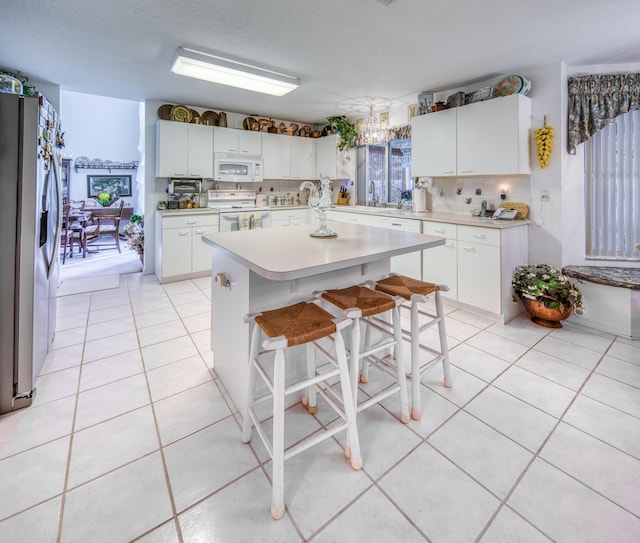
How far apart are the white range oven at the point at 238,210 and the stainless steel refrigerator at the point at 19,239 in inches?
114

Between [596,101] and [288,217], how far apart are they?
405 centimetres

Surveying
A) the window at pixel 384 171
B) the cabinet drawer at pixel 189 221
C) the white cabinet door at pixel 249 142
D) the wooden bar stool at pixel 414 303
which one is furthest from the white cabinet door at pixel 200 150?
the wooden bar stool at pixel 414 303

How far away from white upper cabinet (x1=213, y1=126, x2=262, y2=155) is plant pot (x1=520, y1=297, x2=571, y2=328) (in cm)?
430

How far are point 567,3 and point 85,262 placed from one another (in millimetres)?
6838

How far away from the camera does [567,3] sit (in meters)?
2.20

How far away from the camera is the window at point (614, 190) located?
3135mm

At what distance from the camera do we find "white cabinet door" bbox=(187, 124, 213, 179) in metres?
4.70

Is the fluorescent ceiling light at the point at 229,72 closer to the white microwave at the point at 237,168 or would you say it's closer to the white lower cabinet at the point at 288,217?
the white microwave at the point at 237,168

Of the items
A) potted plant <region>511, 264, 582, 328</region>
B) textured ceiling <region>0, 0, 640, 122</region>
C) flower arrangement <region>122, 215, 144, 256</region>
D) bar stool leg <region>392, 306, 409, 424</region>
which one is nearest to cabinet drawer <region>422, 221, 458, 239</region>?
potted plant <region>511, 264, 582, 328</region>

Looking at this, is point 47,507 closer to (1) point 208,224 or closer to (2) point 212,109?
(1) point 208,224

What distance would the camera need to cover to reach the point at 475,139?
352 centimetres

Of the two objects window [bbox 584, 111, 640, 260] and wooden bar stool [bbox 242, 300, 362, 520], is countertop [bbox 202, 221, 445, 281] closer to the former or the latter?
wooden bar stool [bbox 242, 300, 362, 520]

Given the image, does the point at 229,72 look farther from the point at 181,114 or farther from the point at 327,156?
the point at 327,156

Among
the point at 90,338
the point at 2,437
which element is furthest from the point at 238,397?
the point at 90,338
